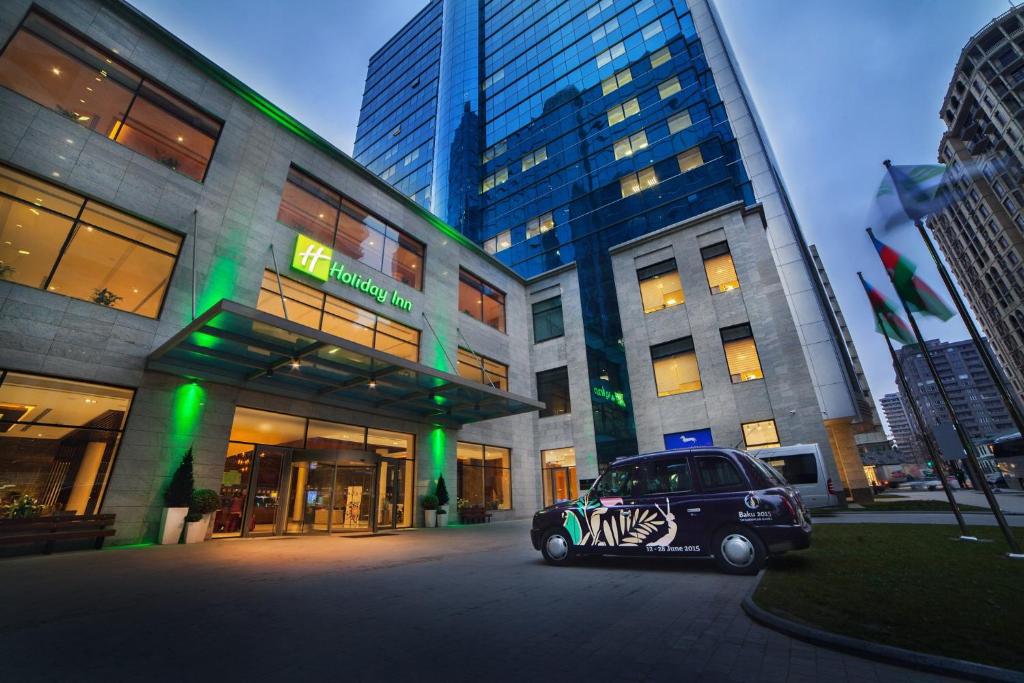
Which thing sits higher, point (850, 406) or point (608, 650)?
point (850, 406)

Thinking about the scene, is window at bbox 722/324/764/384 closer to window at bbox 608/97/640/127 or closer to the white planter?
window at bbox 608/97/640/127

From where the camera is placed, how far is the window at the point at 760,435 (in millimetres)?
20688

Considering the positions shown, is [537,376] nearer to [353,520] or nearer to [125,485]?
[353,520]

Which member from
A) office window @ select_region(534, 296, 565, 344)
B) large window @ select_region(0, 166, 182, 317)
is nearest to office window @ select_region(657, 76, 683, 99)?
office window @ select_region(534, 296, 565, 344)

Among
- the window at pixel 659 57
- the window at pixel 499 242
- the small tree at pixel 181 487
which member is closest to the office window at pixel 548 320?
the window at pixel 499 242

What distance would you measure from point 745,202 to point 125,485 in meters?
30.6

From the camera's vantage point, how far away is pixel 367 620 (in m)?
4.61

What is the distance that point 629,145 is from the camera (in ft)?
105

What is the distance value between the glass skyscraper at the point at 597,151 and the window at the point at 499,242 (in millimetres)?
160

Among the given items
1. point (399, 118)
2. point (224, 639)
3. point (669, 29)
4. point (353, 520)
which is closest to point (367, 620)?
point (224, 639)

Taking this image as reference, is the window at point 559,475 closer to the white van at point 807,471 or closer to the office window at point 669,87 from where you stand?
the white van at point 807,471

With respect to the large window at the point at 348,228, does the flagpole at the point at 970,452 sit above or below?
below

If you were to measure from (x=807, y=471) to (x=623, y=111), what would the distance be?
97.0 feet

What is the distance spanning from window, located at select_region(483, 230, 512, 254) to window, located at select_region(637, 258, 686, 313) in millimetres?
12896
